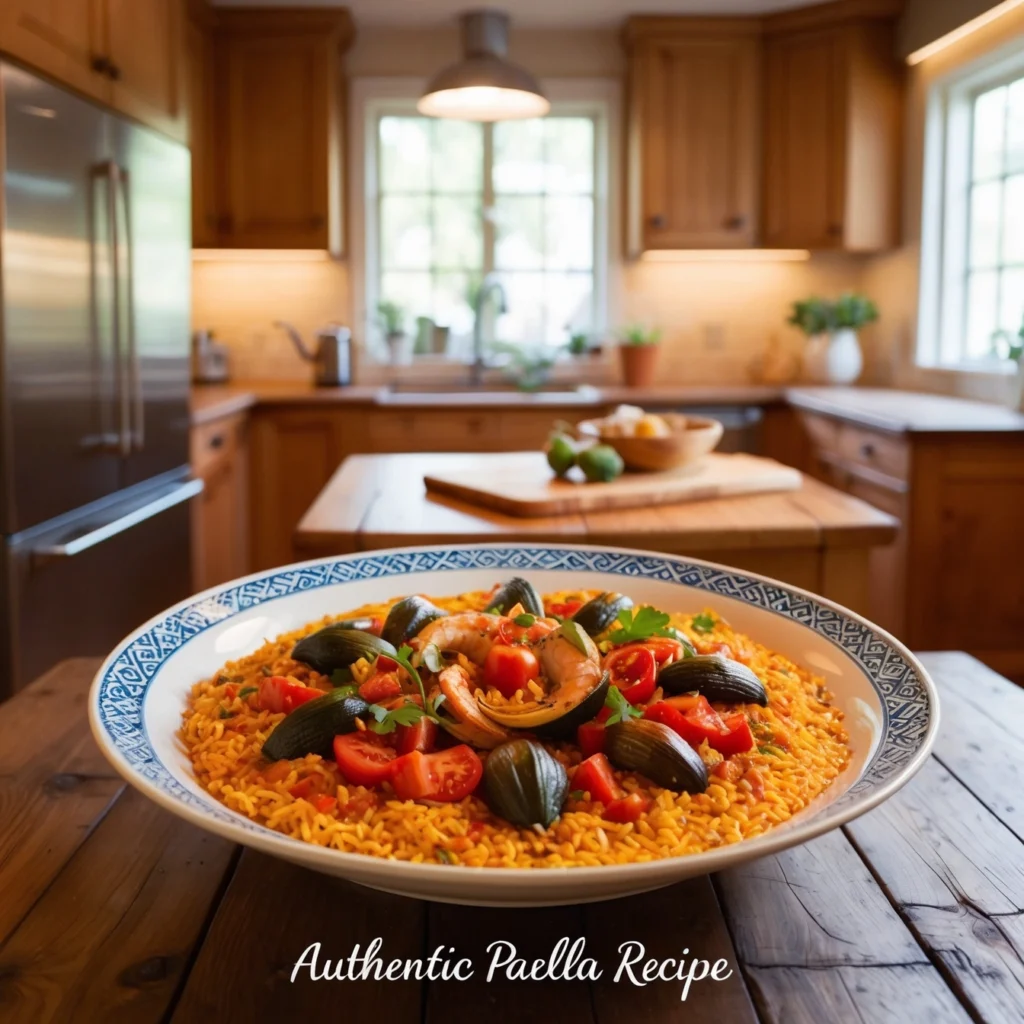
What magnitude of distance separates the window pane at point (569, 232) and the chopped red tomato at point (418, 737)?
463 centimetres

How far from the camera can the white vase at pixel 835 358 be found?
15.7ft

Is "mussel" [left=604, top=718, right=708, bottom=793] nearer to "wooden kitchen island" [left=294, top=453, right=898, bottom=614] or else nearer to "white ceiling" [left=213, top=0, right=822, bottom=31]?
"wooden kitchen island" [left=294, top=453, right=898, bottom=614]

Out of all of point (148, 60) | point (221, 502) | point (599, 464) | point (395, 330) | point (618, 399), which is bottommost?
point (221, 502)

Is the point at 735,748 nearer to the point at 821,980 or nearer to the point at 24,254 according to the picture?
the point at 821,980

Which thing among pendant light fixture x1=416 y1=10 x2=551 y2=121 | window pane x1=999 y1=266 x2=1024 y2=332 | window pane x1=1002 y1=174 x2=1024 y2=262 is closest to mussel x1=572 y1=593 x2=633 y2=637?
pendant light fixture x1=416 y1=10 x2=551 y2=121

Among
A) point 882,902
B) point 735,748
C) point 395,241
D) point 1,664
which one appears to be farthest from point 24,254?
point 395,241

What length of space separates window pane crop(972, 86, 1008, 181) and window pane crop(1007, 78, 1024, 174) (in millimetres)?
50

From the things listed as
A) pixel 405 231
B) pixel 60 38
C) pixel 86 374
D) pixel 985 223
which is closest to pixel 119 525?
pixel 86 374

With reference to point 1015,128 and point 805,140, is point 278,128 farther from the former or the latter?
point 1015,128

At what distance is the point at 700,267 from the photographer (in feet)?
16.8

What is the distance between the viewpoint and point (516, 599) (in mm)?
1041

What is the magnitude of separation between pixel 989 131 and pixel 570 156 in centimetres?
185

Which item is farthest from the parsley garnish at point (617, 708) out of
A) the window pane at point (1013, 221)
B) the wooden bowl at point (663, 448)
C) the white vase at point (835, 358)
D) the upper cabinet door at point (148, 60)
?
the white vase at point (835, 358)

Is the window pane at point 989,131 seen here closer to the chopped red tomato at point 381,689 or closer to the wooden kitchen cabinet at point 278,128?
the wooden kitchen cabinet at point 278,128
